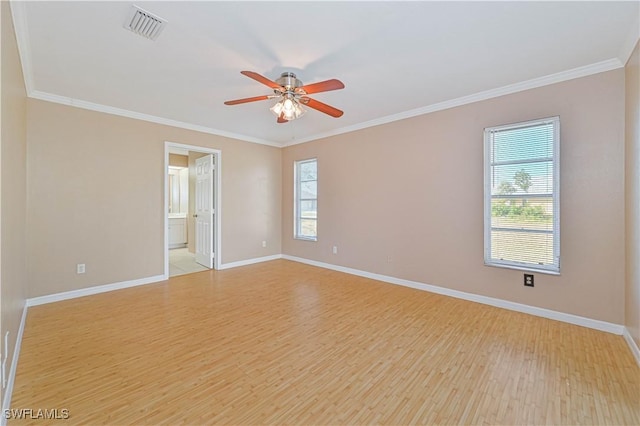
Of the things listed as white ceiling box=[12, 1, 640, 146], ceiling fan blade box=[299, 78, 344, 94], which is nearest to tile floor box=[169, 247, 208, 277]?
white ceiling box=[12, 1, 640, 146]

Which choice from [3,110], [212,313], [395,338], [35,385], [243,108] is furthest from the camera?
[243,108]

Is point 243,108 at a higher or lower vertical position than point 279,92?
higher

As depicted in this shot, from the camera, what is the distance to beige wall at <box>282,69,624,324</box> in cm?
273

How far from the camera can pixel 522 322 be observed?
2.93m

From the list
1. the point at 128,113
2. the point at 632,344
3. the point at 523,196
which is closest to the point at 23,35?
the point at 128,113

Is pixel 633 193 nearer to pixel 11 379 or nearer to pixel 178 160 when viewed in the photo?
pixel 11 379

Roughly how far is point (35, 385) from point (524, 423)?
3.12m

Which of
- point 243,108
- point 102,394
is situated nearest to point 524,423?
point 102,394

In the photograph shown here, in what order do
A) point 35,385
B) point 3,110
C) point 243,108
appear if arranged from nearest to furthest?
point 3,110 < point 35,385 < point 243,108

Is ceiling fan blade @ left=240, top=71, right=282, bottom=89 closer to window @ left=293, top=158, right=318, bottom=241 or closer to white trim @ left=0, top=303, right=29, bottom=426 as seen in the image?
white trim @ left=0, top=303, right=29, bottom=426

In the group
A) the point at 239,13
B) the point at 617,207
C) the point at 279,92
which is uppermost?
the point at 239,13

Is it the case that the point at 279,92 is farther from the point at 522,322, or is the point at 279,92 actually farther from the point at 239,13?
the point at 522,322

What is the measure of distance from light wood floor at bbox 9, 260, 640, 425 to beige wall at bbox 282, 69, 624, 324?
1.43 feet

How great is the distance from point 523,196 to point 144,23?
401 centimetres
